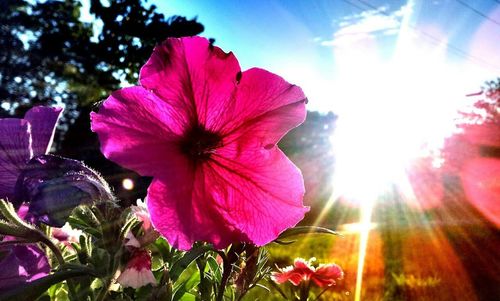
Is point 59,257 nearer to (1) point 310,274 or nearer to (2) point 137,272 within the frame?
(2) point 137,272

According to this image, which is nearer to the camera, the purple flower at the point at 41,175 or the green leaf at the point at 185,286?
the purple flower at the point at 41,175

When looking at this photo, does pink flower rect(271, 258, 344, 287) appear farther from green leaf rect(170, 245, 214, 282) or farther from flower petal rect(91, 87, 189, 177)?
flower petal rect(91, 87, 189, 177)

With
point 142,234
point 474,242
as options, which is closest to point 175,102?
point 142,234

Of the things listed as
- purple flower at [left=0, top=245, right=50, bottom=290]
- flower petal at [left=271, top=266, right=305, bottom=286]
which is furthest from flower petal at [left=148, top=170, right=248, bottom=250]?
flower petal at [left=271, top=266, right=305, bottom=286]

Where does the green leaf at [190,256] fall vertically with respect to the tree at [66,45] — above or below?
above

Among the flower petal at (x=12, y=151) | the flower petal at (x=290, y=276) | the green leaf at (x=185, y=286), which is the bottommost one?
the flower petal at (x=290, y=276)

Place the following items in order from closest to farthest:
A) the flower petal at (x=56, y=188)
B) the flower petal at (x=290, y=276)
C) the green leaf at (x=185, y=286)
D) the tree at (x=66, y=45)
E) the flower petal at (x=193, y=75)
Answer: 1. the flower petal at (x=56, y=188)
2. the flower petal at (x=193, y=75)
3. the green leaf at (x=185, y=286)
4. the flower petal at (x=290, y=276)
5. the tree at (x=66, y=45)

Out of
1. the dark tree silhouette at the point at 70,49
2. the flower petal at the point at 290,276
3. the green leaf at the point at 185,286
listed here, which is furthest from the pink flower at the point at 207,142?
the dark tree silhouette at the point at 70,49

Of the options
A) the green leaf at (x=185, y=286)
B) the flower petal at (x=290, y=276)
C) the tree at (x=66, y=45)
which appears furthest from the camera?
the tree at (x=66, y=45)

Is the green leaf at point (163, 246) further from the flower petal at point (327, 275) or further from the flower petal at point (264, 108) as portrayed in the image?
the flower petal at point (327, 275)
